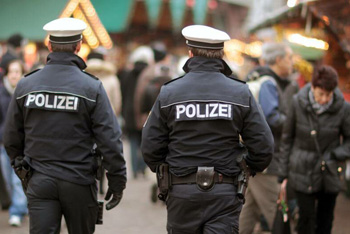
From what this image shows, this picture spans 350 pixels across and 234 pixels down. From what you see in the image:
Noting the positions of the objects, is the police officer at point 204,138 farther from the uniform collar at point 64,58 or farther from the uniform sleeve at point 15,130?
the uniform sleeve at point 15,130

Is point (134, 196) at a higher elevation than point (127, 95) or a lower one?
lower

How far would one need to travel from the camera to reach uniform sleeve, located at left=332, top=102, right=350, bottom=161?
23.5 ft

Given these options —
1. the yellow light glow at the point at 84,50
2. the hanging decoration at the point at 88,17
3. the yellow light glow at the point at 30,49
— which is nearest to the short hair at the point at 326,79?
the yellow light glow at the point at 84,50

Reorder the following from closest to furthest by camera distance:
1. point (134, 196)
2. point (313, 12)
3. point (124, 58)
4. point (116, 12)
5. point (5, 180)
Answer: point (5, 180), point (313, 12), point (134, 196), point (116, 12), point (124, 58)

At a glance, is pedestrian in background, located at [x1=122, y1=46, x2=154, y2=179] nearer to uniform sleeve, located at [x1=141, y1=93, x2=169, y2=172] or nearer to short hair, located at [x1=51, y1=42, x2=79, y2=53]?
short hair, located at [x1=51, y1=42, x2=79, y2=53]

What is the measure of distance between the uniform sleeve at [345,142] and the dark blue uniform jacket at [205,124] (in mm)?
1806

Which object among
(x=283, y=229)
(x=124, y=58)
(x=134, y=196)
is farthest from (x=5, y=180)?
(x=124, y=58)

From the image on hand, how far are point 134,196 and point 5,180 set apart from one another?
2.61 meters

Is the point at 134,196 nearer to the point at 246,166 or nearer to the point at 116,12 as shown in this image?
the point at 246,166

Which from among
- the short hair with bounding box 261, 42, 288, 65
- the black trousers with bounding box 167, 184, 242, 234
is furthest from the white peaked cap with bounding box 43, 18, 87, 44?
the short hair with bounding box 261, 42, 288, 65

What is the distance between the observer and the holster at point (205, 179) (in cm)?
523

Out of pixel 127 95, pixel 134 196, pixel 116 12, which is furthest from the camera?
pixel 116 12

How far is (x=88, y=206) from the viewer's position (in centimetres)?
566

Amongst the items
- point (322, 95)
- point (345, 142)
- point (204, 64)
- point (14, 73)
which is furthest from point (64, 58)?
point (14, 73)
